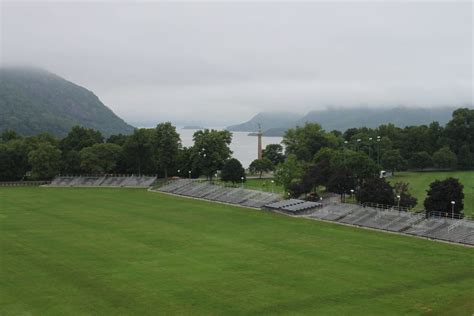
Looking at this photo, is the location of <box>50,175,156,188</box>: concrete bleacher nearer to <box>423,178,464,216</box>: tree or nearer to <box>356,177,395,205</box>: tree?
<box>356,177,395,205</box>: tree

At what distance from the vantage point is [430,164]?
118 metres

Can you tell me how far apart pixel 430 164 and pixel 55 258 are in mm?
97954

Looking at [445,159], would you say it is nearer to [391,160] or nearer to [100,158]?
[391,160]

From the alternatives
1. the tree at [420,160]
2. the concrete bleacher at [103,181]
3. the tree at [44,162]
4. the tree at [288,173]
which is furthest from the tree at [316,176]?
the tree at [44,162]

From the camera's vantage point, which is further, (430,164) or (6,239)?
(430,164)

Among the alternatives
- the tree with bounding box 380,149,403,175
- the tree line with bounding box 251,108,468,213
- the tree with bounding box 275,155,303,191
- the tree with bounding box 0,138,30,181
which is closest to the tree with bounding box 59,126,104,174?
the tree with bounding box 0,138,30,181

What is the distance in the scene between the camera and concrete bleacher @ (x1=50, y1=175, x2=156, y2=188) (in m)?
101

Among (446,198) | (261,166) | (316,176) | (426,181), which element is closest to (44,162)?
(261,166)

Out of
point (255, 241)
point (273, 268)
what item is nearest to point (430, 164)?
point (255, 241)

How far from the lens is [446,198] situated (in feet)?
178

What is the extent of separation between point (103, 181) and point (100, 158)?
6574 millimetres

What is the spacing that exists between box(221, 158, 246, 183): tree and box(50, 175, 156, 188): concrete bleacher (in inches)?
691

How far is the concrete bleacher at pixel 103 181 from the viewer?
332 feet

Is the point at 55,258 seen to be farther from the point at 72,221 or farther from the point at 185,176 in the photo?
the point at 185,176
